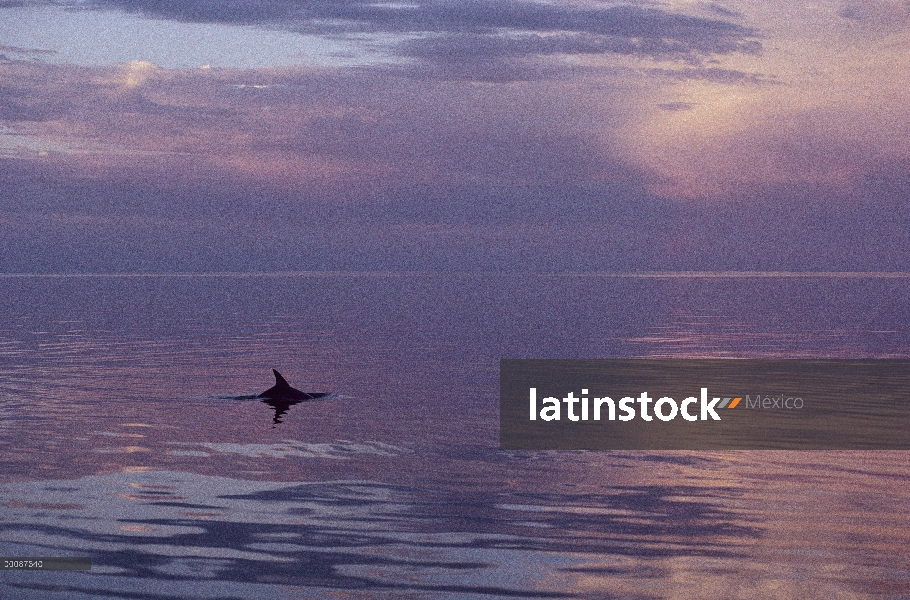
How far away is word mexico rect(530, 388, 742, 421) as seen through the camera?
102 ft

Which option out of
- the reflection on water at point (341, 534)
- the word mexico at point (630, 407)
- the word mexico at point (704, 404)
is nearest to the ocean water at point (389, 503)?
the reflection on water at point (341, 534)

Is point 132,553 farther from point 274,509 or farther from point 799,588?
point 799,588

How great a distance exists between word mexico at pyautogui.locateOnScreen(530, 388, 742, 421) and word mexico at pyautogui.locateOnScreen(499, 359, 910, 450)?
0.04 m

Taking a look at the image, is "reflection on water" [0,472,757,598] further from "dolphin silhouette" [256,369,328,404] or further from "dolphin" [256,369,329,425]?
"dolphin silhouette" [256,369,328,404]

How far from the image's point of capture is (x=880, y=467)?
23.1 meters

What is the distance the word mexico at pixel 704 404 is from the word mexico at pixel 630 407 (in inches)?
Answer: 1.5

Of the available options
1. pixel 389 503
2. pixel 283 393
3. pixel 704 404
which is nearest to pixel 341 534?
pixel 389 503

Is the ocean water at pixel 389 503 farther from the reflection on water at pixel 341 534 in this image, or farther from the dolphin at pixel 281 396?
the dolphin at pixel 281 396

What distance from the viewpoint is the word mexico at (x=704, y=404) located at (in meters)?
26.9

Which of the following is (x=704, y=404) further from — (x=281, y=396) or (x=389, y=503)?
(x=389, y=503)

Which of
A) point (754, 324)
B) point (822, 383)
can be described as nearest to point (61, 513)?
point (822, 383)

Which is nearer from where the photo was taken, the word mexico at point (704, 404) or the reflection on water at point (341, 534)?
the reflection on water at point (341, 534)

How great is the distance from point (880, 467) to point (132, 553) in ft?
56.2

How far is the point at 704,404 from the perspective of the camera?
33.7 m
